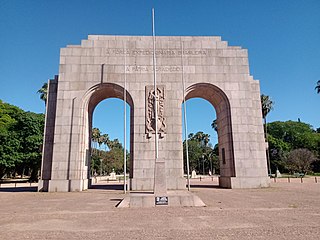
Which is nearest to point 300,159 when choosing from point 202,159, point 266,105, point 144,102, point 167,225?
point 266,105

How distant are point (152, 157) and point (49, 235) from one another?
13417 millimetres

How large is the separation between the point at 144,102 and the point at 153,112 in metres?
1.27

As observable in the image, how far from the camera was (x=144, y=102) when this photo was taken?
20172 millimetres

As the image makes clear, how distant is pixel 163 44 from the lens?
21.5 metres

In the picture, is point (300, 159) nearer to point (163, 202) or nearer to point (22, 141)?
point (163, 202)

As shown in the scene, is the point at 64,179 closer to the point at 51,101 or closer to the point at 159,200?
the point at 51,101

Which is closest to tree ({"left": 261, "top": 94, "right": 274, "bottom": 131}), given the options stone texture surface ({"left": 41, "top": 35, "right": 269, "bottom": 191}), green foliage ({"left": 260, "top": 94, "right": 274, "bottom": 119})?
green foliage ({"left": 260, "top": 94, "right": 274, "bottom": 119})

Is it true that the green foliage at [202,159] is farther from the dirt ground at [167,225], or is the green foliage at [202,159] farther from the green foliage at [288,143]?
the dirt ground at [167,225]

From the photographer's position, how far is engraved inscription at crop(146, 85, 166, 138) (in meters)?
19.5

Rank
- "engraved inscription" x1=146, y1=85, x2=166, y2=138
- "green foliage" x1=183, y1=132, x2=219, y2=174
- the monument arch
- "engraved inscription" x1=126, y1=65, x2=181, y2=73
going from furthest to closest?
"green foliage" x1=183, y1=132, x2=219, y2=174, "engraved inscription" x1=126, y1=65, x2=181, y2=73, the monument arch, "engraved inscription" x1=146, y1=85, x2=166, y2=138

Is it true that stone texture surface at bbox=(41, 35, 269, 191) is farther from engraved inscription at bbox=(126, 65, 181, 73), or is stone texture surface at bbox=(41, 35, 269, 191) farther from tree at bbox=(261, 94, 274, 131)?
tree at bbox=(261, 94, 274, 131)

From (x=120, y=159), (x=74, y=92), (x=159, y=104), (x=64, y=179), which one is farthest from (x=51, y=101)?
(x=120, y=159)

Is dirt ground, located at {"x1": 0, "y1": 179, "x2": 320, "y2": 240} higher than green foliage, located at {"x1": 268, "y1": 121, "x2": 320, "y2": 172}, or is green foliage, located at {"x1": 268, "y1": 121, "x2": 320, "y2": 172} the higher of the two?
green foliage, located at {"x1": 268, "y1": 121, "x2": 320, "y2": 172}

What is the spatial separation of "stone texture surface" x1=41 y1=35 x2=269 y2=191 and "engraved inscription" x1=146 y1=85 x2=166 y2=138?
37 centimetres
